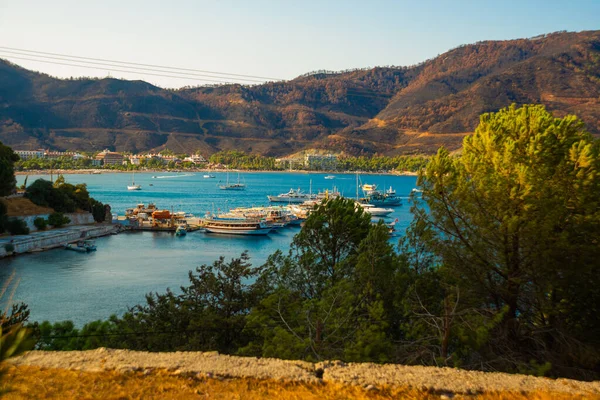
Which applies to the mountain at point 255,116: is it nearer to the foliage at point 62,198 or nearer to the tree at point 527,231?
the foliage at point 62,198

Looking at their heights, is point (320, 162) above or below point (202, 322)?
below

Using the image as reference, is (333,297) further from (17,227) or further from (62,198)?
(62,198)

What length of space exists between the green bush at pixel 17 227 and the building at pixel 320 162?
10640 cm

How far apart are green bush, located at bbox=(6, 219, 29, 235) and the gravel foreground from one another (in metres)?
26.1

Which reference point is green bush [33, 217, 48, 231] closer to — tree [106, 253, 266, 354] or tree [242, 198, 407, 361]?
tree [106, 253, 266, 354]

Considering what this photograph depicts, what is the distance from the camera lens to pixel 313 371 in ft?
15.9

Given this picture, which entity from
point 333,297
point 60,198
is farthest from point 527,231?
point 60,198

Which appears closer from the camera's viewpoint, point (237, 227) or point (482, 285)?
point (482, 285)

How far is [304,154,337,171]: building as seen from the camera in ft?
440

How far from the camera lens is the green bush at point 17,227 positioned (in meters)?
27.6

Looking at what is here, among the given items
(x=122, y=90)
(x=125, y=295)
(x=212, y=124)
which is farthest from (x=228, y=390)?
(x=122, y=90)

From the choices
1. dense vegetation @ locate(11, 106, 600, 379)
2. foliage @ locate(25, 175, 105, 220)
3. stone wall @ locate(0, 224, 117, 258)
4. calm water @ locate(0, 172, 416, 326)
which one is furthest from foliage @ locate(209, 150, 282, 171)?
dense vegetation @ locate(11, 106, 600, 379)

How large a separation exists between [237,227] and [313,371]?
32.7 metres

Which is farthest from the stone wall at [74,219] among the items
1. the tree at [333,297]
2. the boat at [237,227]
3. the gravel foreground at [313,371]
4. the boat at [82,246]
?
the gravel foreground at [313,371]
